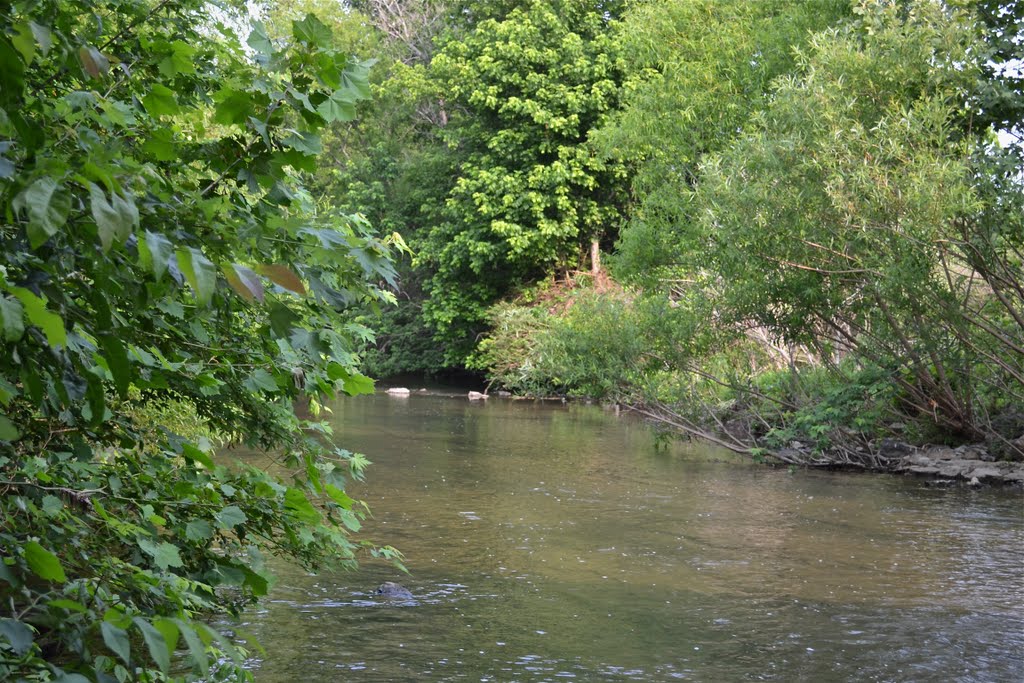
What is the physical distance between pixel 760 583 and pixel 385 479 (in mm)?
7088

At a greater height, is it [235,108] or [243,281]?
[235,108]

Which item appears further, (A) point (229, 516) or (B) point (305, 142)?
(A) point (229, 516)

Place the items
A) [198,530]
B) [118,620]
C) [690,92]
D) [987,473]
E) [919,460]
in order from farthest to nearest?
[690,92] < [919,460] < [987,473] < [198,530] < [118,620]

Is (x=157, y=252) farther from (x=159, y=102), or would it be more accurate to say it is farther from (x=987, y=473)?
(x=987, y=473)

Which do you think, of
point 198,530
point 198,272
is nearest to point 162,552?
point 198,530

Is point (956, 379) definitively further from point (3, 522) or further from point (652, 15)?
point (3, 522)

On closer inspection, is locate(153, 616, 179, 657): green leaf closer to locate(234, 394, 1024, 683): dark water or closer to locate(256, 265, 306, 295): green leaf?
locate(256, 265, 306, 295): green leaf

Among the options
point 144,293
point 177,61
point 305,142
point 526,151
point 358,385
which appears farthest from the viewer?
point 526,151

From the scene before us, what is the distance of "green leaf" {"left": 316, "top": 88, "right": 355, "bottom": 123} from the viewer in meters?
2.56

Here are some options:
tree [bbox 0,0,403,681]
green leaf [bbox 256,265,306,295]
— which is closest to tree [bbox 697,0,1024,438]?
tree [bbox 0,0,403,681]

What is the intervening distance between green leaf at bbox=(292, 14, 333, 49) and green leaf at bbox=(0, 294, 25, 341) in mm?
1006

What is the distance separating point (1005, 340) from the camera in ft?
49.9

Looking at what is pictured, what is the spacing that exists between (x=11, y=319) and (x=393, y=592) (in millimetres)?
8982

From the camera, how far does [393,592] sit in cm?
1033
